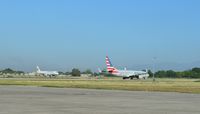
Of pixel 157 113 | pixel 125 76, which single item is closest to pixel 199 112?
pixel 157 113

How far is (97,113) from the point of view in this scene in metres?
22.7

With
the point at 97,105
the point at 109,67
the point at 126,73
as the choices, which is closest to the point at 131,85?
the point at 97,105

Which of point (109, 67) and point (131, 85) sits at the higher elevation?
point (109, 67)

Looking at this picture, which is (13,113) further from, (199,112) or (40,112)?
(199,112)

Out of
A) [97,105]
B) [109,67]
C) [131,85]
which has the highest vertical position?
[109,67]

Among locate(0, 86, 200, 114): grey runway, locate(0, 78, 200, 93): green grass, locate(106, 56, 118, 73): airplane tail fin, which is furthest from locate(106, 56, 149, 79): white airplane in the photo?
locate(0, 86, 200, 114): grey runway

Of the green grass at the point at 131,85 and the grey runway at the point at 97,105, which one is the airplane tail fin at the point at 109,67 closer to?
the green grass at the point at 131,85

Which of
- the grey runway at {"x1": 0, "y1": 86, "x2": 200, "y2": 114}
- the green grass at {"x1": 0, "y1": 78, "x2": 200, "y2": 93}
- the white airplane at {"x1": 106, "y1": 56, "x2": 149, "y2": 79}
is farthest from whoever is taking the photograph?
the white airplane at {"x1": 106, "y1": 56, "x2": 149, "y2": 79}

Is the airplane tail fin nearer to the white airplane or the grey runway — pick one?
the white airplane

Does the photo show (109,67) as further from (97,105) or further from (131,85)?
(97,105)

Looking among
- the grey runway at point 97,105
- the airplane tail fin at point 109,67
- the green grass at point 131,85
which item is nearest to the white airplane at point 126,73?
the airplane tail fin at point 109,67

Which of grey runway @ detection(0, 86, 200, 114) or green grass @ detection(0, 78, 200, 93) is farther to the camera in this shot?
green grass @ detection(0, 78, 200, 93)

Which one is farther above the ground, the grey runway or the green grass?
the green grass

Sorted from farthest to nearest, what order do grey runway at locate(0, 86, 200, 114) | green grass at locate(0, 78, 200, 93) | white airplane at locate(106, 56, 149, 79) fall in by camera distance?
white airplane at locate(106, 56, 149, 79)
green grass at locate(0, 78, 200, 93)
grey runway at locate(0, 86, 200, 114)
